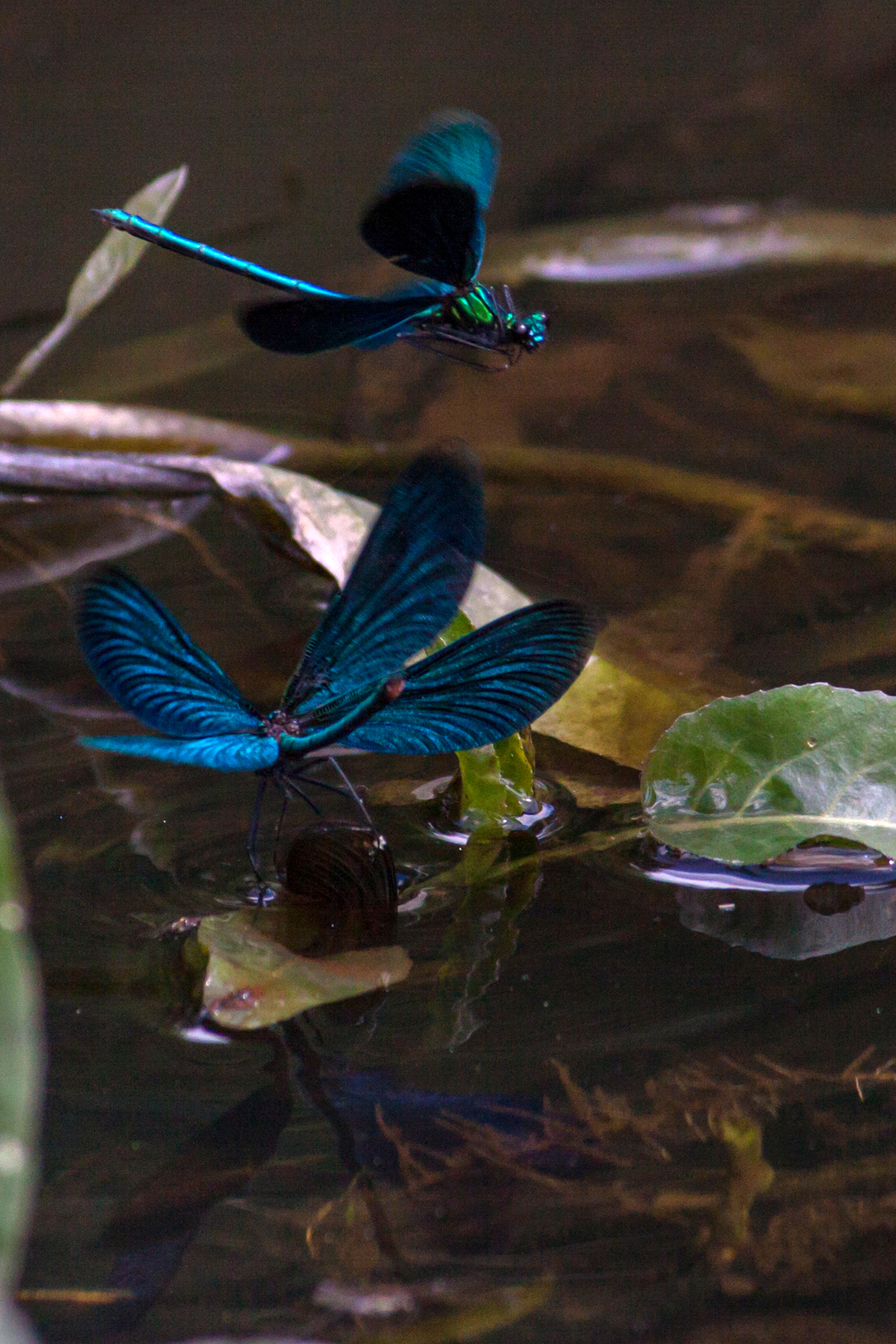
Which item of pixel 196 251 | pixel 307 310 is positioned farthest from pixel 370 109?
pixel 307 310

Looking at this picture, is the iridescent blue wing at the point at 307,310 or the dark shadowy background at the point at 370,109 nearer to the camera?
the iridescent blue wing at the point at 307,310

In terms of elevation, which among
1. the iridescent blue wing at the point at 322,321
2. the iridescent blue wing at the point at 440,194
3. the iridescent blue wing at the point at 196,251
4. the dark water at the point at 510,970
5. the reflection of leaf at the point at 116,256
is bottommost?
the dark water at the point at 510,970

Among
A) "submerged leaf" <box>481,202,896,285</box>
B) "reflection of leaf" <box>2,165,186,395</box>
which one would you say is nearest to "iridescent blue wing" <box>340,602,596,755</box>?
"reflection of leaf" <box>2,165,186,395</box>

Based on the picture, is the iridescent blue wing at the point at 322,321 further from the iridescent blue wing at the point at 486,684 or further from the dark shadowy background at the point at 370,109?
the dark shadowy background at the point at 370,109

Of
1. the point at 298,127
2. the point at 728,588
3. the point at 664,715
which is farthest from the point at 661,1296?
the point at 298,127

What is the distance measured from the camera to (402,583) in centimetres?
113

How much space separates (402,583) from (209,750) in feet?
0.74

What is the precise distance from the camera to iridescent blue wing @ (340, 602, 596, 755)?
3.45ft

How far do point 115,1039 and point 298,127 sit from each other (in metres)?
2.87

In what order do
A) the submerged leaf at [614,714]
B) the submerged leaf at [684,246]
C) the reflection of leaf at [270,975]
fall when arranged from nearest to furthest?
the reflection of leaf at [270,975], the submerged leaf at [614,714], the submerged leaf at [684,246]

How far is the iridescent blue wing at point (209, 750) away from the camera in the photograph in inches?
39.4

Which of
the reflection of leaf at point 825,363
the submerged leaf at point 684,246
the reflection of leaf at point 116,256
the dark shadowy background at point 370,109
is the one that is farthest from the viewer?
the dark shadowy background at point 370,109

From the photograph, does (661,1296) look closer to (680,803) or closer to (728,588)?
(680,803)

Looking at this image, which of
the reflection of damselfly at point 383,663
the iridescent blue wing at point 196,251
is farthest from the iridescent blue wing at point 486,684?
the iridescent blue wing at point 196,251
